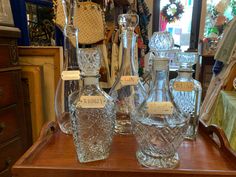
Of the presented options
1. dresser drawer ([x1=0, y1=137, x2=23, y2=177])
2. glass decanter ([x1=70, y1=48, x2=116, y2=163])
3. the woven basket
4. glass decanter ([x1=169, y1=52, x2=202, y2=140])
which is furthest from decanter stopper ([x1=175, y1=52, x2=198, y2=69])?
dresser drawer ([x1=0, y1=137, x2=23, y2=177])

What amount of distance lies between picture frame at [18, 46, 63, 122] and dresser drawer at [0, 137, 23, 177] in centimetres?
24

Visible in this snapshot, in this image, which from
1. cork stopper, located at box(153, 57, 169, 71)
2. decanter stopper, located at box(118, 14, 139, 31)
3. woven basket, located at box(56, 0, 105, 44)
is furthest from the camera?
woven basket, located at box(56, 0, 105, 44)

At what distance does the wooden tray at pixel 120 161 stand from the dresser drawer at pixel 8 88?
1.73ft

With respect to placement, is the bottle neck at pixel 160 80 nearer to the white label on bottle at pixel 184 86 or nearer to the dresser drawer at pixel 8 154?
the white label on bottle at pixel 184 86

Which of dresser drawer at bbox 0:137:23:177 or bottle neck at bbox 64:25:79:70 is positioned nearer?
bottle neck at bbox 64:25:79:70

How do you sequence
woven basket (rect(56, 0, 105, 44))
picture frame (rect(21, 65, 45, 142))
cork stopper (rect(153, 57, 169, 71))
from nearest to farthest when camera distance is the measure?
1. cork stopper (rect(153, 57, 169, 71))
2. woven basket (rect(56, 0, 105, 44))
3. picture frame (rect(21, 65, 45, 142))

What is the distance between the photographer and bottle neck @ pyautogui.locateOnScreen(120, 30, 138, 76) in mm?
574

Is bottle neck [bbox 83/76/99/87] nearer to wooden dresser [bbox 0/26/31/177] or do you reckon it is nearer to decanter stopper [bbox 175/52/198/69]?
decanter stopper [bbox 175/52/198/69]

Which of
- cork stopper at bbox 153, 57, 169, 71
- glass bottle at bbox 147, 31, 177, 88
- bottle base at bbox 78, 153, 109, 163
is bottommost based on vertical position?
bottle base at bbox 78, 153, 109, 163

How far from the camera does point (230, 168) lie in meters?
0.48

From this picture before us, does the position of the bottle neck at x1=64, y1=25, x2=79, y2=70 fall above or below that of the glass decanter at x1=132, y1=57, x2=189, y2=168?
above

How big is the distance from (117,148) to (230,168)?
27 cm

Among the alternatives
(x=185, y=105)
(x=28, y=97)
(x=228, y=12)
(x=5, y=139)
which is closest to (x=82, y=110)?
(x=185, y=105)

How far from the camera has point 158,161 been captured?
1.54 feet
